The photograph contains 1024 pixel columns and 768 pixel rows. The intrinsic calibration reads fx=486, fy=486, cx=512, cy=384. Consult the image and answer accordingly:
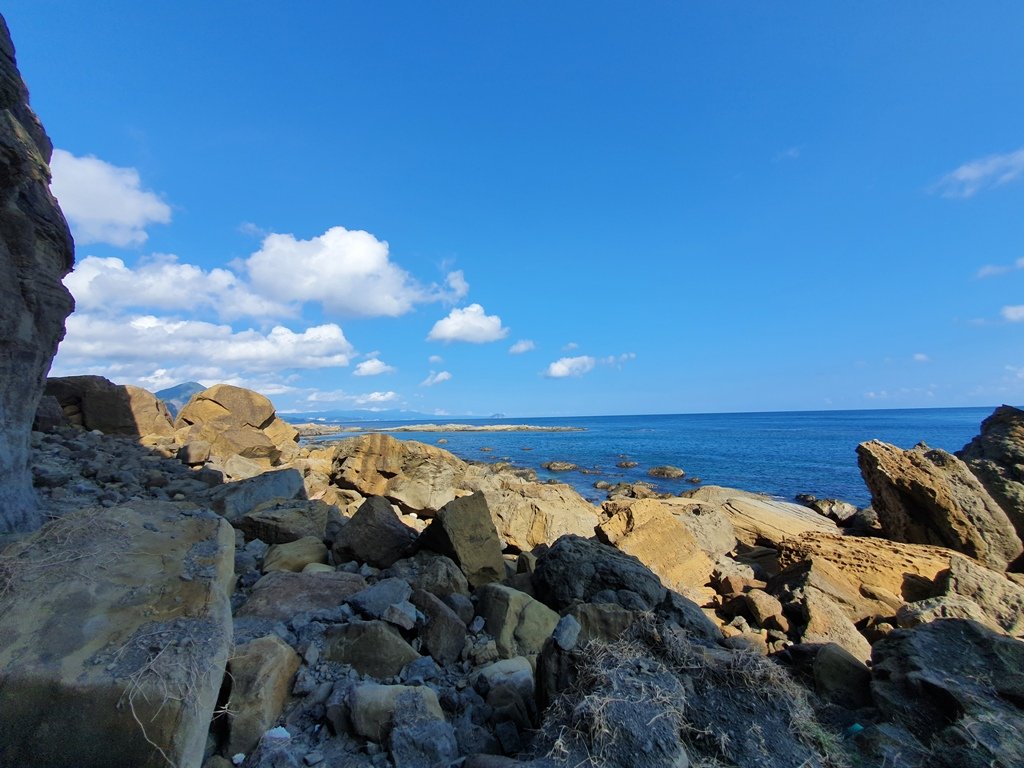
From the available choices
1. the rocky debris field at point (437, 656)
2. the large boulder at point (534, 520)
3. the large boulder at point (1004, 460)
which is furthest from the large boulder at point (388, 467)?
the large boulder at point (1004, 460)

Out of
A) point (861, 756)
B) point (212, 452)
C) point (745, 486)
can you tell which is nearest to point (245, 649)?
point (861, 756)

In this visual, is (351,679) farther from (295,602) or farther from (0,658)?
(0,658)

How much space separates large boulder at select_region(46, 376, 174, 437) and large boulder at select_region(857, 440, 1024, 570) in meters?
26.5

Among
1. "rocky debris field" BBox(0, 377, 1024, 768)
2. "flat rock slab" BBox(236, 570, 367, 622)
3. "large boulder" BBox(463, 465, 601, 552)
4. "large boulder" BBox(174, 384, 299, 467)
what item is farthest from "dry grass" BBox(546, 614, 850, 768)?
"large boulder" BBox(174, 384, 299, 467)

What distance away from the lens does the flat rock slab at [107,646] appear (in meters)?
2.76

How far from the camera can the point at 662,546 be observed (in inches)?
446

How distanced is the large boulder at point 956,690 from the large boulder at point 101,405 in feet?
A: 79.0

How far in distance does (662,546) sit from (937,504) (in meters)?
7.71

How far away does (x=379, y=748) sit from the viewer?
137 inches

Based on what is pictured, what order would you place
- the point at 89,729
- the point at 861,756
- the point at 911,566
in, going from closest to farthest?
1. the point at 89,729
2. the point at 861,756
3. the point at 911,566

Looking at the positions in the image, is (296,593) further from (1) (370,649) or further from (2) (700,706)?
(2) (700,706)

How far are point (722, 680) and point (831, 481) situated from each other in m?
36.5

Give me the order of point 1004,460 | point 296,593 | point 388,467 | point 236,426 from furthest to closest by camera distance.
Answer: point 236,426 < point 388,467 < point 1004,460 < point 296,593

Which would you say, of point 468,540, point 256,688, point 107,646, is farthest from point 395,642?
point 468,540
